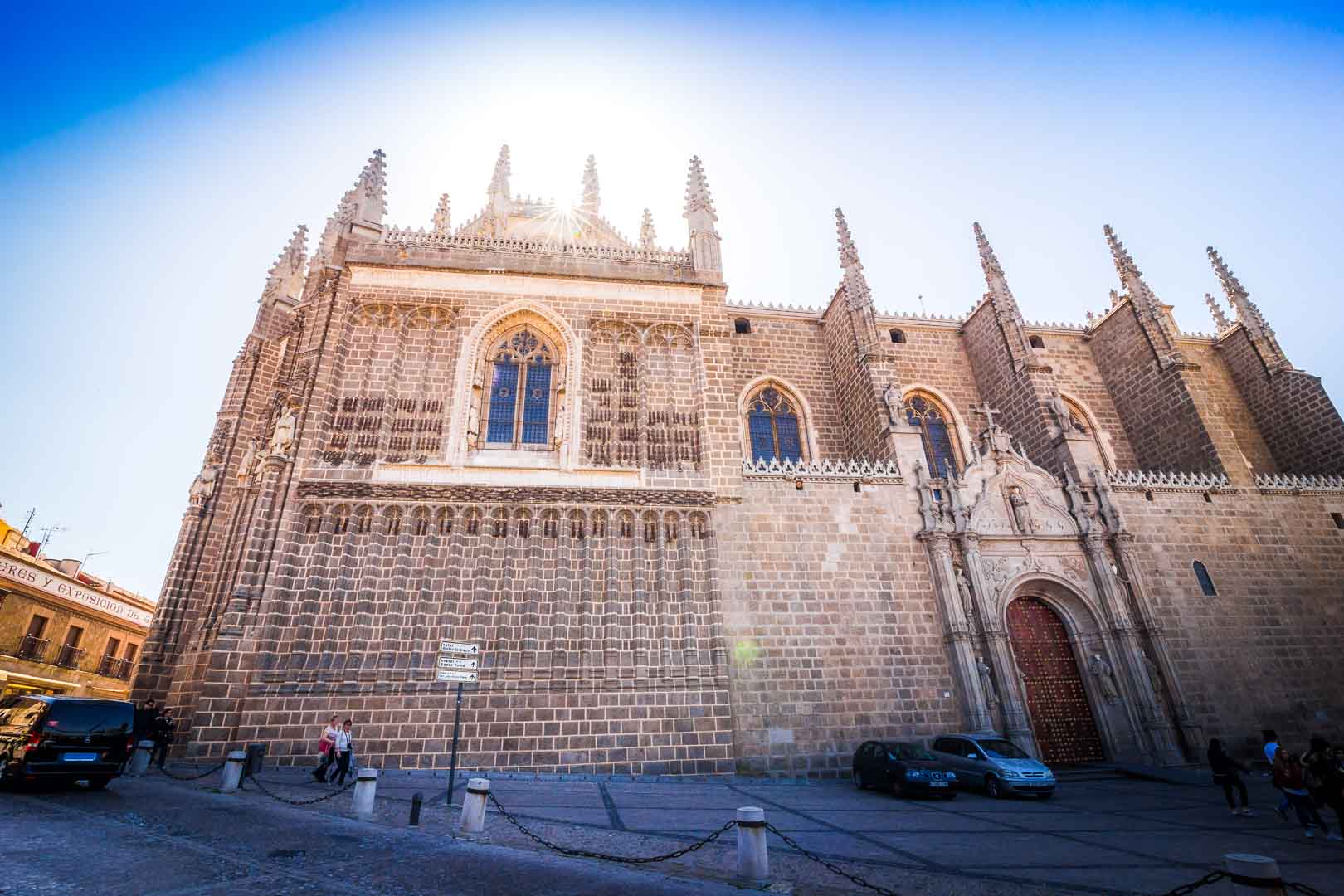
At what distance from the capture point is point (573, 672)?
1390 centimetres

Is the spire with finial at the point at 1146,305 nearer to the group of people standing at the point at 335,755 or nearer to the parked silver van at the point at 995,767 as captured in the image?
the parked silver van at the point at 995,767

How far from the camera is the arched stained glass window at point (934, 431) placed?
2145 centimetres

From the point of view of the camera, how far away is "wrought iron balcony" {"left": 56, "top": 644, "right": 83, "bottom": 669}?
26.0 m

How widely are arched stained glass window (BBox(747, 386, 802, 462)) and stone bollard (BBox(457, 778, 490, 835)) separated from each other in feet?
47.3

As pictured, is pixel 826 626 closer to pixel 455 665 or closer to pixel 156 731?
pixel 455 665

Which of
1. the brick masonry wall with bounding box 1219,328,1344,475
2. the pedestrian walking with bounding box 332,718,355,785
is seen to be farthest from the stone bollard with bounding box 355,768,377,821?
the brick masonry wall with bounding box 1219,328,1344,475

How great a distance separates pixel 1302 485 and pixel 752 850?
23.8 m

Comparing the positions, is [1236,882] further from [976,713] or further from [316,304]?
[316,304]

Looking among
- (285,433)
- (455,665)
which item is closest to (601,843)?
(455,665)

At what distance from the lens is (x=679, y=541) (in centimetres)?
1573

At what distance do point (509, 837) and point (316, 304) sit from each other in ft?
52.0

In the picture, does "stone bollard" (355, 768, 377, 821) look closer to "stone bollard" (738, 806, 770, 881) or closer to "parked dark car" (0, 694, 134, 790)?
"parked dark car" (0, 694, 134, 790)

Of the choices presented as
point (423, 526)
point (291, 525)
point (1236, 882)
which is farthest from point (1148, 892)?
point (291, 525)

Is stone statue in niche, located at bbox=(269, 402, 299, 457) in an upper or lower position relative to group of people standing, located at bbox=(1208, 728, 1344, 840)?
upper
